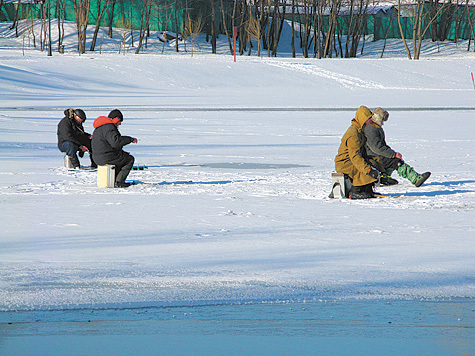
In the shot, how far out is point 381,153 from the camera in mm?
8469

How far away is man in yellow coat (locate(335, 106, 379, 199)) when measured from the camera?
812cm

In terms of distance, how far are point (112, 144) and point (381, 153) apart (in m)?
3.15

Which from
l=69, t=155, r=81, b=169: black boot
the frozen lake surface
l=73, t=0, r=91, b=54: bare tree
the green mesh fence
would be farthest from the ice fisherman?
the green mesh fence

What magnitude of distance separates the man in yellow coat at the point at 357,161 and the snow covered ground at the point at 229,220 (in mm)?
255

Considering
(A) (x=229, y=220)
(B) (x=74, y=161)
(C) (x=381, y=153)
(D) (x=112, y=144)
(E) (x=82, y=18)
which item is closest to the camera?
(A) (x=229, y=220)

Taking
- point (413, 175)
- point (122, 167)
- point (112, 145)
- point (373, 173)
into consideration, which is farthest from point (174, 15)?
point (373, 173)

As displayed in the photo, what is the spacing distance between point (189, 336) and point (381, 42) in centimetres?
6528

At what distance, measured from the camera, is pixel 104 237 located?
6.30 meters

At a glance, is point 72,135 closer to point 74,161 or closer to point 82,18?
point 74,161

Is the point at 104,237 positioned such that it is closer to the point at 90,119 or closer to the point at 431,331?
the point at 431,331

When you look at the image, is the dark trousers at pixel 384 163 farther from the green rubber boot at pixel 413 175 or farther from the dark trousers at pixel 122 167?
the dark trousers at pixel 122 167

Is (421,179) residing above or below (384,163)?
below

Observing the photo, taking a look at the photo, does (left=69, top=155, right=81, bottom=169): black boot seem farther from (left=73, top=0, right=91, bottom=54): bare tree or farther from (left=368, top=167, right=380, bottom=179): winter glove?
(left=73, top=0, right=91, bottom=54): bare tree

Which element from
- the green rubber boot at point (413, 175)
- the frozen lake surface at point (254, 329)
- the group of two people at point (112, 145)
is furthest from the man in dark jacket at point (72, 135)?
Result: the frozen lake surface at point (254, 329)
